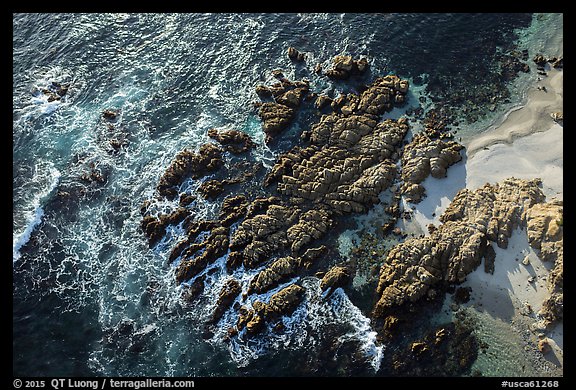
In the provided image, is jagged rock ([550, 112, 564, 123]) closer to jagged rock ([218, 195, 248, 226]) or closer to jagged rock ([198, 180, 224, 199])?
jagged rock ([218, 195, 248, 226])

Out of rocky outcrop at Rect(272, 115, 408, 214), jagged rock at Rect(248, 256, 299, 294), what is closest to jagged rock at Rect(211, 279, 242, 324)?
jagged rock at Rect(248, 256, 299, 294)

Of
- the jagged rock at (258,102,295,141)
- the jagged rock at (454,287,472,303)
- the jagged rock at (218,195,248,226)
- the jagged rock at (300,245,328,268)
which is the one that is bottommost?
the jagged rock at (454,287,472,303)

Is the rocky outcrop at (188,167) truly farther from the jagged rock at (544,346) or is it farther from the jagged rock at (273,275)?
the jagged rock at (544,346)

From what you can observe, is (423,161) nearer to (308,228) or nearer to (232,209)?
(308,228)

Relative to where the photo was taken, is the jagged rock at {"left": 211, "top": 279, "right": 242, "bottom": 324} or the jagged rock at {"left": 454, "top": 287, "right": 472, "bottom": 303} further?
the jagged rock at {"left": 211, "top": 279, "right": 242, "bottom": 324}

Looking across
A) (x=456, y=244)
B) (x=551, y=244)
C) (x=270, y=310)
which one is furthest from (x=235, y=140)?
(x=551, y=244)

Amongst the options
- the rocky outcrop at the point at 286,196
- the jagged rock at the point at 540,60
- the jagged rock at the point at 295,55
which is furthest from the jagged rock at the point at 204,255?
the jagged rock at the point at 540,60
